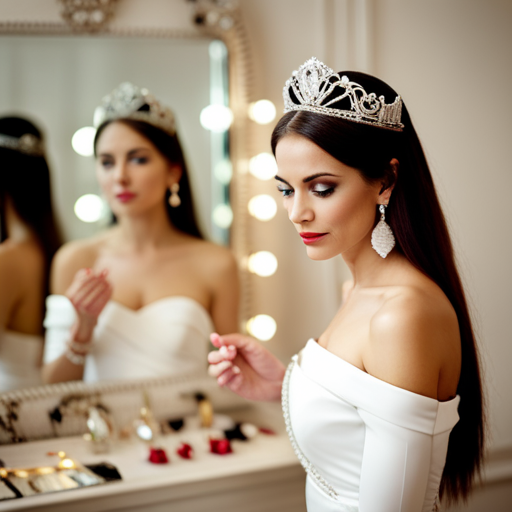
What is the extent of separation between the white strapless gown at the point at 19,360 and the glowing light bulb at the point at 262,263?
767 mm

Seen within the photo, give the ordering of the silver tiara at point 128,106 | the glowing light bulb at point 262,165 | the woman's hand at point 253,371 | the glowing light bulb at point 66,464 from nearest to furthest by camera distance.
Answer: the woman's hand at point 253,371 < the glowing light bulb at point 66,464 < the silver tiara at point 128,106 < the glowing light bulb at point 262,165

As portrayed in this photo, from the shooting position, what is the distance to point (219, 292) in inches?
72.8

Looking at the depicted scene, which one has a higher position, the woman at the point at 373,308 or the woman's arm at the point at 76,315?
the woman at the point at 373,308

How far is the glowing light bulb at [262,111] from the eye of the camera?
190 cm

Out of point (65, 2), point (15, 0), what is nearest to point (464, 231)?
point (65, 2)

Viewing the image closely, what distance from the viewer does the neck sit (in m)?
A: 1.77

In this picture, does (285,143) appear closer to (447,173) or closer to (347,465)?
(347,465)

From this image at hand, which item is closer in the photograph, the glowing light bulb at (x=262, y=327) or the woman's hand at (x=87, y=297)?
the woman's hand at (x=87, y=297)

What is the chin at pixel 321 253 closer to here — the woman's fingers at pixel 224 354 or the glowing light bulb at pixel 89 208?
the woman's fingers at pixel 224 354

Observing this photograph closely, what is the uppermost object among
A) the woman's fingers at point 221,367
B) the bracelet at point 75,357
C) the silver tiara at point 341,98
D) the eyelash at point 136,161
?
the silver tiara at point 341,98

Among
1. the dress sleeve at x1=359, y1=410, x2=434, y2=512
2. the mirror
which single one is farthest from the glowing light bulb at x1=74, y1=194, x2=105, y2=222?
the dress sleeve at x1=359, y1=410, x2=434, y2=512

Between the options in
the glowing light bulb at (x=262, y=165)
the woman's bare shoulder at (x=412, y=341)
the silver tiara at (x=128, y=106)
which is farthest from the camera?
the glowing light bulb at (x=262, y=165)

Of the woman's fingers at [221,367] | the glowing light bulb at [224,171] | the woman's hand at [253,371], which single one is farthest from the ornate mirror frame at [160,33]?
the woman's fingers at [221,367]

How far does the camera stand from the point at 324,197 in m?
0.98
